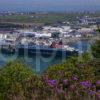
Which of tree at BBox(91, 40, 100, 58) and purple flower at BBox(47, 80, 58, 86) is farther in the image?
tree at BBox(91, 40, 100, 58)

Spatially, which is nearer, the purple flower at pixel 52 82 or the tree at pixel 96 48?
the purple flower at pixel 52 82

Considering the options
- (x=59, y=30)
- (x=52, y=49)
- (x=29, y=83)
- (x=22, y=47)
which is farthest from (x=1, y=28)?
(x=29, y=83)

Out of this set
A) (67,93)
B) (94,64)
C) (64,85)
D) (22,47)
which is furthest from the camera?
(22,47)

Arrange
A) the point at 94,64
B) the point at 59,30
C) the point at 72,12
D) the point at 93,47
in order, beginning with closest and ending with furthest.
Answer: the point at 94,64 < the point at 93,47 < the point at 59,30 < the point at 72,12

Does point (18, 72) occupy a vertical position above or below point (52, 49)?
above

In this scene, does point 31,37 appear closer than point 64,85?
No

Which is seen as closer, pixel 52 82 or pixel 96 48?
pixel 52 82

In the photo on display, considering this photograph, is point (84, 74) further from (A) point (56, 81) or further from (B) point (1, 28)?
(B) point (1, 28)

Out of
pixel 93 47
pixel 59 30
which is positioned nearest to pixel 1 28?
pixel 59 30

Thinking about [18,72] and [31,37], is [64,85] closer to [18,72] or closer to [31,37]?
[18,72]
